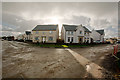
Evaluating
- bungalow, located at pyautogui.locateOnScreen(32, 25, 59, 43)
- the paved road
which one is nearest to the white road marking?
the paved road

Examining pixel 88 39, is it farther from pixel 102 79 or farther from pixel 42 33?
pixel 102 79

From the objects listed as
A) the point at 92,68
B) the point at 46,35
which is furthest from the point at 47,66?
the point at 46,35

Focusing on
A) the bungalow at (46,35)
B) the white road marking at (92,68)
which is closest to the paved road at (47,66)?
the white road marking at (92,68)

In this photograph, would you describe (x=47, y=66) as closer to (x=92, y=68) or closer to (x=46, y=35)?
(x=92, y=68)

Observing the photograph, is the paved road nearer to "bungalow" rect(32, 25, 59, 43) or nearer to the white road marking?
the white road marking

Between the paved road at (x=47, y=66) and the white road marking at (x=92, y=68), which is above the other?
the paved road at (x=47, y=66)

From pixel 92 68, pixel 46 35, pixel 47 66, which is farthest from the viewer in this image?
pixel 46 35

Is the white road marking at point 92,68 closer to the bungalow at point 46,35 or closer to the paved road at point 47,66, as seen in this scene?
the paved road at point 47,66

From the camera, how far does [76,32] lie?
2508 cm

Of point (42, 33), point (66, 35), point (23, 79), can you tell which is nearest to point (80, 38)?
point (66, 35)

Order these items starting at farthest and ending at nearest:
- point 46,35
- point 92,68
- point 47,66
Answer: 1. point 46,35
2. point 47,66
3. point 92,68

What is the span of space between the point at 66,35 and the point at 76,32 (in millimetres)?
5291

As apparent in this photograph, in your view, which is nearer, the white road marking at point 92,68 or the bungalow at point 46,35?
the white road marking at point 92,68

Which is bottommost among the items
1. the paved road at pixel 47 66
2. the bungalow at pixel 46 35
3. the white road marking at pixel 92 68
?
the white road marking at pixel 92 68
